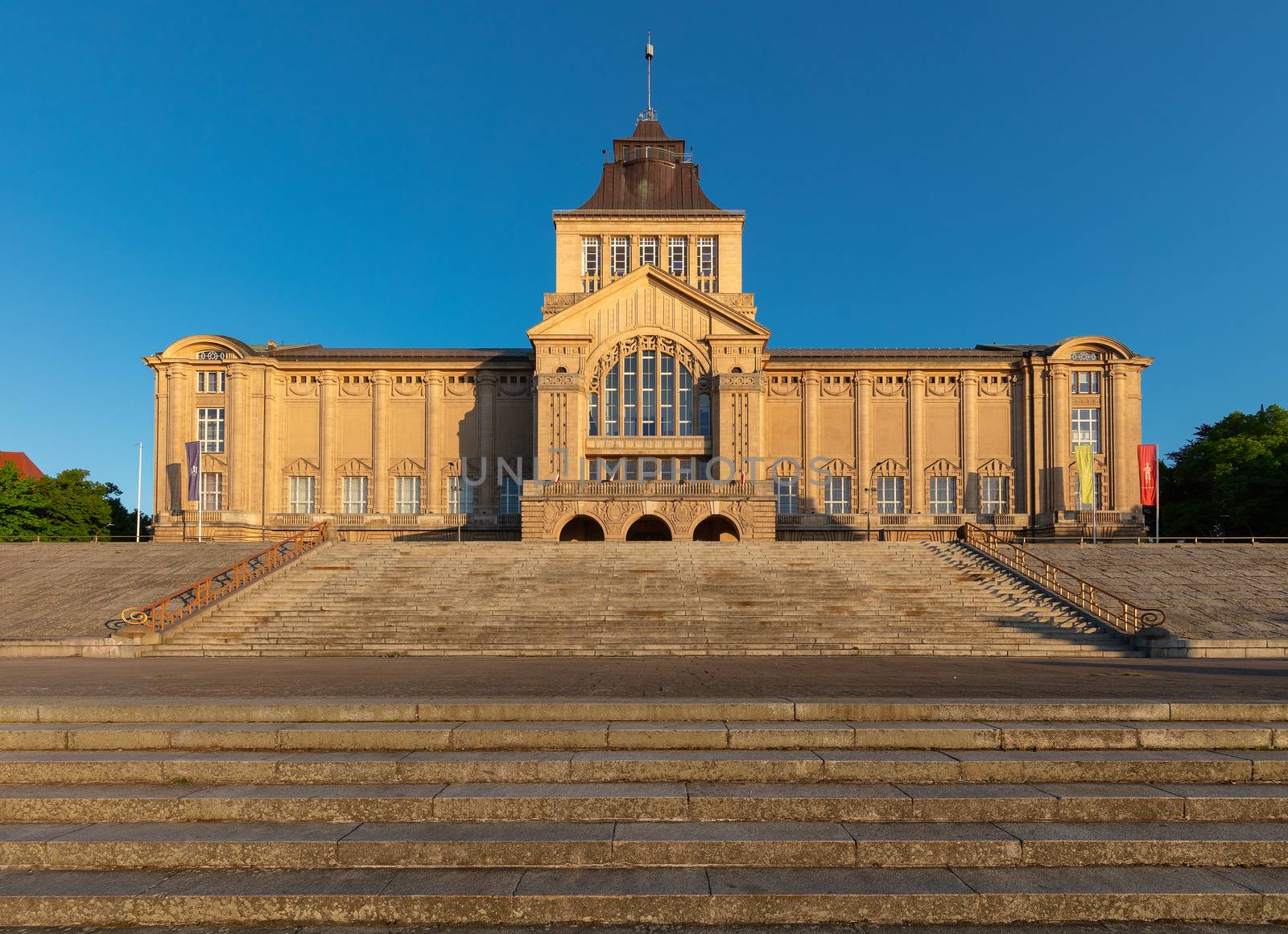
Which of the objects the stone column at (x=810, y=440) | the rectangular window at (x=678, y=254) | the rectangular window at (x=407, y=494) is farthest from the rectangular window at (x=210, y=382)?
the stone column at (x=810, y=440)

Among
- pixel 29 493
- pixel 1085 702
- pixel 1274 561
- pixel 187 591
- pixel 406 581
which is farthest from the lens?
pixel 29 493

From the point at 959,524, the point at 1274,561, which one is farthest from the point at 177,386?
the point at 1274,561

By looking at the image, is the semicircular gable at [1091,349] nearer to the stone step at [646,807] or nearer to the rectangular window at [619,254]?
the rectangular window at [619,254]

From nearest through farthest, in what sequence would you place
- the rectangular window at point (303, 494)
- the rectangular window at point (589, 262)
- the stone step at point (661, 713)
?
the stone step at point (661, 713)
the rectangular window at point (303, 494)
the rectangular window at point (589, 262)

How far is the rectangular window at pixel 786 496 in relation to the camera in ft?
183

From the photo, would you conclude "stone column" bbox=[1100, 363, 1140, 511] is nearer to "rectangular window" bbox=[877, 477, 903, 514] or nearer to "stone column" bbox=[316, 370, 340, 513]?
"rectangular window" bbox=[877, 477, 903, 514]

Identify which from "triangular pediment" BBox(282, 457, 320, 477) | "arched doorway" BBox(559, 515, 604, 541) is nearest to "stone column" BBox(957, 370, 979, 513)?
"arched doorway" BBox(559, 515, 604, 541)

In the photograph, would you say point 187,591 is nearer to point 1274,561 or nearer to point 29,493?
point 1274,561

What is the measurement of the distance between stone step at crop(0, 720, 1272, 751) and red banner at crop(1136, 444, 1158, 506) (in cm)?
4671

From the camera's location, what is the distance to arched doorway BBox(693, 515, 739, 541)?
4822 centimetres

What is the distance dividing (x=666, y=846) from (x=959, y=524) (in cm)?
5121

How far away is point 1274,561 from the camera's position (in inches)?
1393

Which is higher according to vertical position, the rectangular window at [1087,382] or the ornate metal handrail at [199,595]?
the rectangular window at [1087,382]

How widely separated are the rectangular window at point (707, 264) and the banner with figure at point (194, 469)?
34464mm
